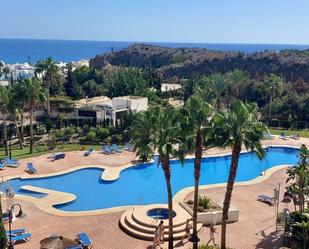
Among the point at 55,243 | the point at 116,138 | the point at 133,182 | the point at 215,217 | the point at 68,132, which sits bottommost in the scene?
the point at 133,182

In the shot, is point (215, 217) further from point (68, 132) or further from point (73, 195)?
point (68, 132)

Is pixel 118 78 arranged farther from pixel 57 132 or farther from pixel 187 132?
pixel 187 132

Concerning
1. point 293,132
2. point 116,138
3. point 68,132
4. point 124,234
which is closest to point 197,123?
point 124,234

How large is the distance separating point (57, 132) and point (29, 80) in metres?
8.65

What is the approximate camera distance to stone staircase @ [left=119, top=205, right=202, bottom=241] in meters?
21.7

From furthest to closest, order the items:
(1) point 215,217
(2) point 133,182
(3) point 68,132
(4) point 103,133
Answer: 1. (3) point 68,132
2. (4) point 103,133
3. (2) point 133,182
4. (1) point 215,217

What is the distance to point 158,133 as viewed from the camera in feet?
57.6

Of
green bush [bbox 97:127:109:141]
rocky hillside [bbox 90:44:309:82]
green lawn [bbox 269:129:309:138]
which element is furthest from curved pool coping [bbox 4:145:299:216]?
rocky hillside [bbox 90:44:309:82]

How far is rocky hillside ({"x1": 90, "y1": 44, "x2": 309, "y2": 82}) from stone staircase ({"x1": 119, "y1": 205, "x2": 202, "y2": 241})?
59.7m

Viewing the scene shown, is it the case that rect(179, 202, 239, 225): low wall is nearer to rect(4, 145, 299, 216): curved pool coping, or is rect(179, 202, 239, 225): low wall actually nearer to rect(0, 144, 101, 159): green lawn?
rect(4, 145, 299, 216): curved pool coping

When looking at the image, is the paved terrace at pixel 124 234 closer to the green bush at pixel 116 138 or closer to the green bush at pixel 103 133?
the green bush at pixel 116 138

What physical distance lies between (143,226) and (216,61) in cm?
8580

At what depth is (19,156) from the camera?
123ft

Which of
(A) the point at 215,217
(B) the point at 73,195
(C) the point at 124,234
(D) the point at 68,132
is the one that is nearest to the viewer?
(C) the point at 124,234
